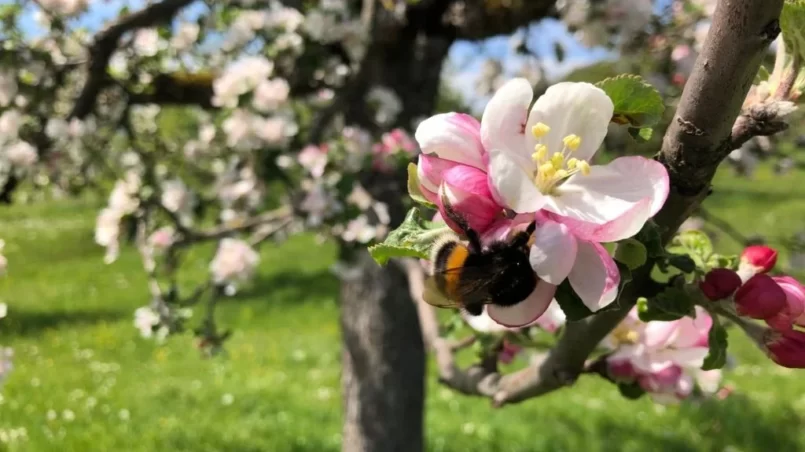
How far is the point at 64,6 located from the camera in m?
3.08

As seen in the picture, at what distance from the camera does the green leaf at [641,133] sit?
69cm

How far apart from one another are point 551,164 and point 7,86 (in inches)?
108

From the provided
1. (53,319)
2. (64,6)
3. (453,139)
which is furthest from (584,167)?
(53,319)

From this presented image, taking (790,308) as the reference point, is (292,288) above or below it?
below

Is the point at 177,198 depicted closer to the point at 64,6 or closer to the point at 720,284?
the point at 64,6

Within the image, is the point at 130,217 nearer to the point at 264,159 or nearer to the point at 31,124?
the point at 264,159

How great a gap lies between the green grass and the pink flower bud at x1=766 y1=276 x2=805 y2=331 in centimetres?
180

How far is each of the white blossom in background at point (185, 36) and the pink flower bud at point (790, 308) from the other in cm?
317

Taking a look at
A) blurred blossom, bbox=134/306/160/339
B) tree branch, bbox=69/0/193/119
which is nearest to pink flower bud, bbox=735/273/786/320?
blurred blossom, bbox=134/306/160/339

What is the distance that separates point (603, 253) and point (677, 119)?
0.49ft

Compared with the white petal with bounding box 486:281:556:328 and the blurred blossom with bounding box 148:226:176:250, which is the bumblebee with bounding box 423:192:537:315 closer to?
Result: the white petal with bounding box 486:281:556:328

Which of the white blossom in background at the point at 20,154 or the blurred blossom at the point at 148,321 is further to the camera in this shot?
the white blossom in background at the point at 20,154

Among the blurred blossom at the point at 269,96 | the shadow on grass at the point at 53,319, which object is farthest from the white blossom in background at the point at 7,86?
the shadow on grass at the point at 53,319

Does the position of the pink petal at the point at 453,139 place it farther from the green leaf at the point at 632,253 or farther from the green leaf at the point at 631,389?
the green leaf at the point at 631,389
